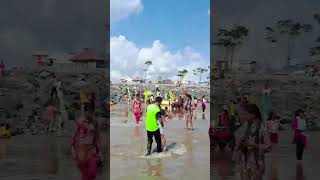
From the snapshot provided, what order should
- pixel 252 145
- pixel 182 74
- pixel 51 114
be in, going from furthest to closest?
pixel 182 74 < pixel 51 114 < pixel 252 145

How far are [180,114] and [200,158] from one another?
A: 1429 cm

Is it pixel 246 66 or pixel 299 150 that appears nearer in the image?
pixel 299 150

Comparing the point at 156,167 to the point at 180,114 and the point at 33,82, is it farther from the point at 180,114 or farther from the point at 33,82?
the point at 180,114

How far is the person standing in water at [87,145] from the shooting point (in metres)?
4.77

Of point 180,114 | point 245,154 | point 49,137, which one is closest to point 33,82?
point 49,137

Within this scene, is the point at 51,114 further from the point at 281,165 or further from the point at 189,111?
the point at 281,165

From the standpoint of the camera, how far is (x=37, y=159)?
27.1 feet

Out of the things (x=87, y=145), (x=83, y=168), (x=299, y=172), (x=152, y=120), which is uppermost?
(x=152, y=120)

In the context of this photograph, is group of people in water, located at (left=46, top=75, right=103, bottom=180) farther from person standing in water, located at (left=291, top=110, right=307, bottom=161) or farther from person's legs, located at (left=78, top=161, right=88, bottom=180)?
person standing in water, located at (left=291, top=110, right=307, bottom=161)

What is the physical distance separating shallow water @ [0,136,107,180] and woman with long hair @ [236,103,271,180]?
6.57ft

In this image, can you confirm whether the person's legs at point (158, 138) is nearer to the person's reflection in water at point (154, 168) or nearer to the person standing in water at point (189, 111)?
the person's reflection in water at point (154, 168)

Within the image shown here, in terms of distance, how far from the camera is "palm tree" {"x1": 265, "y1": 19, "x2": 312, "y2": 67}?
31.7ft

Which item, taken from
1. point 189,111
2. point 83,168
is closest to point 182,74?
point 189,111

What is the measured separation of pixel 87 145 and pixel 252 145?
1587mm
